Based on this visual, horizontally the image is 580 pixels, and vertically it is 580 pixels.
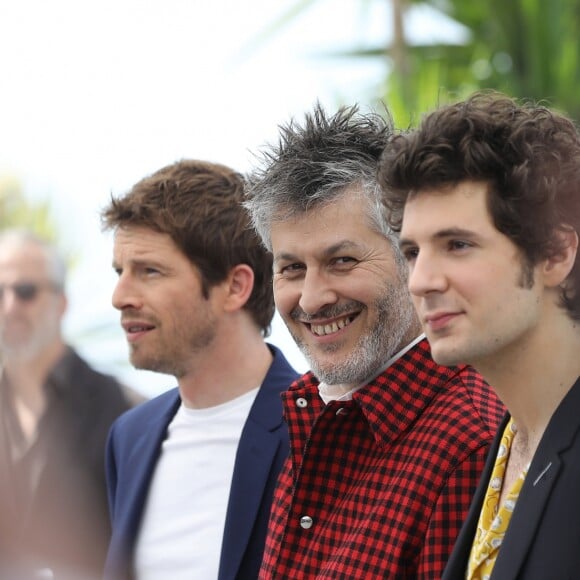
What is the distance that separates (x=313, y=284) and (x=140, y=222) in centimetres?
98

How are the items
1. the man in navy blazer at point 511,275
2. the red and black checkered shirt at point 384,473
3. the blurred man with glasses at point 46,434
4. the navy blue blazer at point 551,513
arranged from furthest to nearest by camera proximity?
the blurred man with glasses at point 46,434 < the red and black checkered shirt at point 384,473 < the man in navy blazer at point 511,275 < the navy blue blazer at point 551,513

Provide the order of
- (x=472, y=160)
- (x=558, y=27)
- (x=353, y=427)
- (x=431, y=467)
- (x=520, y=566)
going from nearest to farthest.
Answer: (x=520, y=566), (x=472, y=160), (x=431, y=467), (x=353, y=427), (x=558, y=27)

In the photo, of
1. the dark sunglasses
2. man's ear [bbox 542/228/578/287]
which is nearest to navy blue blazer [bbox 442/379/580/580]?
man's ear [bbox 542/228/578/287]

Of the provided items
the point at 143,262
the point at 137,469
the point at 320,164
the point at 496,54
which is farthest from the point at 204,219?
the point at 496,54

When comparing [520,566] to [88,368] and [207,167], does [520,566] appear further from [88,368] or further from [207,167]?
[88,368]

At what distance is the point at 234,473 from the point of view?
3.03m

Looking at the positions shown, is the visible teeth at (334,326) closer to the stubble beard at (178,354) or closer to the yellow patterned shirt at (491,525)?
the yellow patterned shirt at (491,525)

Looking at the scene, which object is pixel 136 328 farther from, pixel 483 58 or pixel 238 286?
pixel 483 58

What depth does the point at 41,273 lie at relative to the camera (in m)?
4.97

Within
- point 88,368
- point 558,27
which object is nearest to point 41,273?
point 88,368

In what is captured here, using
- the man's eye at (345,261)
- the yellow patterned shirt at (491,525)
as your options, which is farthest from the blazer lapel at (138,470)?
the yellow patterned shirt at (491,525)

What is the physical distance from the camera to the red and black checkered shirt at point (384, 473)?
2307 mm

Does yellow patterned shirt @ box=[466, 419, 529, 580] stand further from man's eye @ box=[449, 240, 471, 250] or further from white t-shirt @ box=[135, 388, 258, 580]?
white t-shirt @ box=[135, 388, 258, 580]

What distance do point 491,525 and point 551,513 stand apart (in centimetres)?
21
